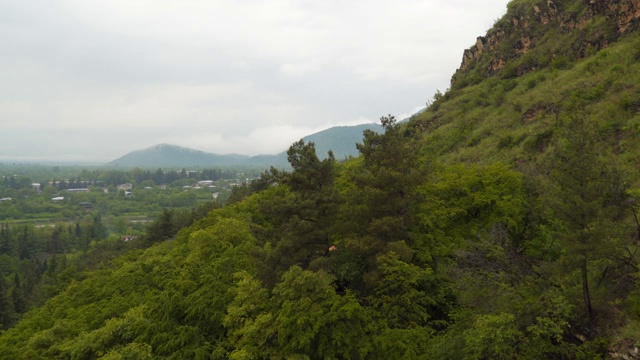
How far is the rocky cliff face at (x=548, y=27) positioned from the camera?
3091 centimetres

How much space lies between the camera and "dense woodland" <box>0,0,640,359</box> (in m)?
11.3

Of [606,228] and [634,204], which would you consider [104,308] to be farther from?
[634,204]

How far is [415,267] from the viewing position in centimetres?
1462

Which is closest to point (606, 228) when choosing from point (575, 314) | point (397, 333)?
point (575, 314)

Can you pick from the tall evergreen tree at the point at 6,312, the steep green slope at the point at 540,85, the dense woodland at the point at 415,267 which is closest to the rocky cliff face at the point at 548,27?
the steep green slope at the point at 540,85

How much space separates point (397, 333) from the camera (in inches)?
500

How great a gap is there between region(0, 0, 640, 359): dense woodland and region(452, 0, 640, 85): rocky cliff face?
130 inches

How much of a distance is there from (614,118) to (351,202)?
60.0 ft

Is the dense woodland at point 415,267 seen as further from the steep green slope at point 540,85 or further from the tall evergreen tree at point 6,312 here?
the tall evergreen tree at point 6,312

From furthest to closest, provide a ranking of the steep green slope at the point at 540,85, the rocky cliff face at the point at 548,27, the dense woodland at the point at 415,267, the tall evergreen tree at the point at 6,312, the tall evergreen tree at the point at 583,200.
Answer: the tall evergreen tree at the point at 6,312 < the rocky cliff face at the point at 548,27 < the steep green slope at the point at 540,85 < the dense woodland at the point at 415,267 < the tall evergreen tree at the point at 583,200

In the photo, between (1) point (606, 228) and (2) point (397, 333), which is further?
(2) point (397, 333)

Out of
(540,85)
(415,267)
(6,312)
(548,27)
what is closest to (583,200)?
(415,267)

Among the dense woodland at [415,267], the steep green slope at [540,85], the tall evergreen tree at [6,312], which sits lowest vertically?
the tall evergreen tree at [6,312]

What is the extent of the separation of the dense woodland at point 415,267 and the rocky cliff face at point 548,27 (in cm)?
331
